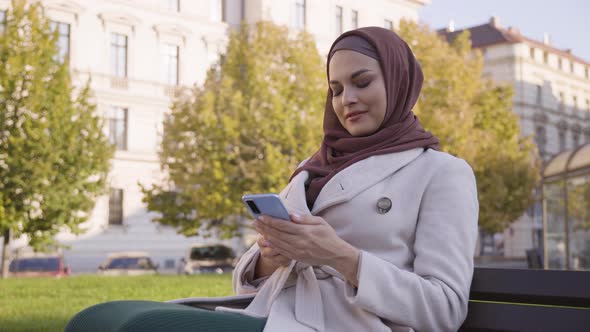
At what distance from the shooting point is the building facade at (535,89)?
53.9 m

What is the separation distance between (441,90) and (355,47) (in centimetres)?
2609

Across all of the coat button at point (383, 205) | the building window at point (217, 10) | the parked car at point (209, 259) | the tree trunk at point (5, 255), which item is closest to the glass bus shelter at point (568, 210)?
the parked car at point (209, 259)

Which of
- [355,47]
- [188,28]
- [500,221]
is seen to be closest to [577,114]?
[500,221]

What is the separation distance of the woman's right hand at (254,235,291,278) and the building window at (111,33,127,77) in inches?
1278

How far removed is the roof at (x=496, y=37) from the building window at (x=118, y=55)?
27.5 meters

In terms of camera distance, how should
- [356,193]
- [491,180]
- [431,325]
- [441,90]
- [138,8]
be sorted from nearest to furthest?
[431,325], [356,193], [441,90], [491,180], [138,8]

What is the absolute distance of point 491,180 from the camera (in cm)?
3197

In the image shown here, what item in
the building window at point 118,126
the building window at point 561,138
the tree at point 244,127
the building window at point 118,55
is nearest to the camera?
the tree at point 244,127

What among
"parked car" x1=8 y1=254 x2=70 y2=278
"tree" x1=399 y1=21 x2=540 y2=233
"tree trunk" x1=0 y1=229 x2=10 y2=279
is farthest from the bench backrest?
"tree" x1=399 y1=21 x2=540 y2=233

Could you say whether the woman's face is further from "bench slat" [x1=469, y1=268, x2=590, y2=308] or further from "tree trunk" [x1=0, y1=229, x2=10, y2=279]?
"tree trunk" [x1=0, y1=229, x2=10, y2=279]

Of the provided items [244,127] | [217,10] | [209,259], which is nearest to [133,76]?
[217,10]

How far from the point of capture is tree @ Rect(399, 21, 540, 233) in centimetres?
2786

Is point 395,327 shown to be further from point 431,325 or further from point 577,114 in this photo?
point 577,114

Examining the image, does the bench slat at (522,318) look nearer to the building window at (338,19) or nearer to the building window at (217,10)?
the building window at (217,10)
